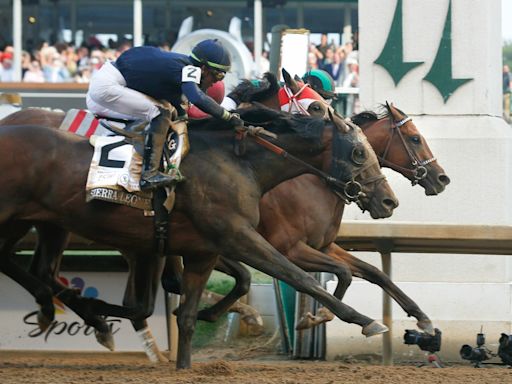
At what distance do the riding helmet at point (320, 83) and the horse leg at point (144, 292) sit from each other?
1.91 metres

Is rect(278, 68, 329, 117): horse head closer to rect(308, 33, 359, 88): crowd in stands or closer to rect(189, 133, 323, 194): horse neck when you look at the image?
rect(189, 133, 323, 194): horse neck

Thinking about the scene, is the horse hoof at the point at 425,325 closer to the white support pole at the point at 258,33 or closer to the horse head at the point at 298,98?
the horse head at the point at 298,98

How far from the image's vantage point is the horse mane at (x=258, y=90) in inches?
336

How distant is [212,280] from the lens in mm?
10367

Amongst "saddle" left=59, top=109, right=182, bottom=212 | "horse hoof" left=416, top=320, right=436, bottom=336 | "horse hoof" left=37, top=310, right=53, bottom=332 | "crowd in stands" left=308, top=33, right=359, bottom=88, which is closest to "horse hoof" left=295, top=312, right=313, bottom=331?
"horse hoof" left=416, top=320, right=436, bottom=336

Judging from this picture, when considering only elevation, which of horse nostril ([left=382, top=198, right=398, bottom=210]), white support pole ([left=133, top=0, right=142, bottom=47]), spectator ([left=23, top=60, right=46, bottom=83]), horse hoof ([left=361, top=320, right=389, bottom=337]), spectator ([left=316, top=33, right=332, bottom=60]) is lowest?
horse hoof ([left=361, top=320, right=389, bottom=337])

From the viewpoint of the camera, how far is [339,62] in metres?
18.2

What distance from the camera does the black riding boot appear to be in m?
6.75

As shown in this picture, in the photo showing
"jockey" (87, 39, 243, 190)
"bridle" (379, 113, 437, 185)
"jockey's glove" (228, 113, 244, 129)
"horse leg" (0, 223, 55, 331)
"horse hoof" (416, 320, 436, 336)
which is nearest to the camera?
"jockey" (87, 39, 243, 190)

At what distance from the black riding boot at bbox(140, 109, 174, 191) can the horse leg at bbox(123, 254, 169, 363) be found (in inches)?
35.7

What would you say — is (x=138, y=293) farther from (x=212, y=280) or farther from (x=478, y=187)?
(x=478, y=187)

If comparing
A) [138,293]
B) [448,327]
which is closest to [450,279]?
[448,327]

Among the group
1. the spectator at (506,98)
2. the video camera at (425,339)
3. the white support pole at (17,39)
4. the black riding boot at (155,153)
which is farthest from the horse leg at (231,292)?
the white support pole at (17,39)

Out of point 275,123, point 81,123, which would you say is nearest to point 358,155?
point 275,123
